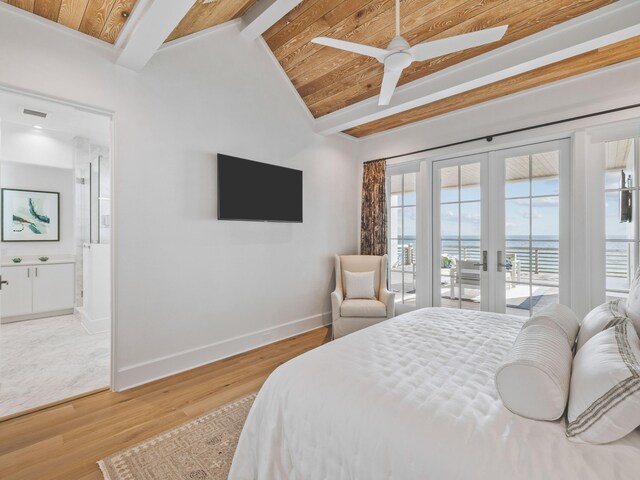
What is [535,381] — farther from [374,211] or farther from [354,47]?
[374,211]

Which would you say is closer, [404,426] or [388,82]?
[404,426]

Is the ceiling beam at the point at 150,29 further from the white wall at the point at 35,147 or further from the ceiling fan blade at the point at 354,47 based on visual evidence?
the white wall at the point at 35,147

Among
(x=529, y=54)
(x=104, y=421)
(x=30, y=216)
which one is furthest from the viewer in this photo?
(x=30, y=216)

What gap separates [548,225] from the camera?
10.6 feet

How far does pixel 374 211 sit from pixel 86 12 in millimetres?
3551

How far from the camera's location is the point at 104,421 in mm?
2107

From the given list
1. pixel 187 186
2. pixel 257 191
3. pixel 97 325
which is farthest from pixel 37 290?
pixel 257 191

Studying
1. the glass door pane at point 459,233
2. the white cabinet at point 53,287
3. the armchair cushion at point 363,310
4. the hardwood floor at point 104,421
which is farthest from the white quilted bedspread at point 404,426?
the white cabinet at point 53,287

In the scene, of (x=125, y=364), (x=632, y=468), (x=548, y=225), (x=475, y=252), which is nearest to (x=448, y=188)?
(x=475, y=252)

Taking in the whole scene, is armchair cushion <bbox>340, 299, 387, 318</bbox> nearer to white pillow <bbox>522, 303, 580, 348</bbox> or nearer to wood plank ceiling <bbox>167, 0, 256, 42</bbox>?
white pillow <bbox>522, 303, 580, 348</bbox>

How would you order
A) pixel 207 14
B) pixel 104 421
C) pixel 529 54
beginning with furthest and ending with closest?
pixel 207 14, pixel 529 54, pixel 104 421

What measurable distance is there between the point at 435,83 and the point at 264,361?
10.3 ft

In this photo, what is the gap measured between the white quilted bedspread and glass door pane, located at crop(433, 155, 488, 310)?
2.11 m

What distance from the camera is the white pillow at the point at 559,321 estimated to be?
1.47m
